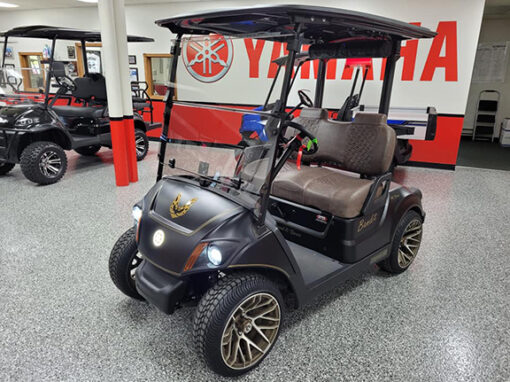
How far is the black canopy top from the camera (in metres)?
1.50

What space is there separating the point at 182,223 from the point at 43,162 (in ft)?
12.3

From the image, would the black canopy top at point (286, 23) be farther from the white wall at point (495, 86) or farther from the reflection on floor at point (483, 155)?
the white wall at point (495, 86)

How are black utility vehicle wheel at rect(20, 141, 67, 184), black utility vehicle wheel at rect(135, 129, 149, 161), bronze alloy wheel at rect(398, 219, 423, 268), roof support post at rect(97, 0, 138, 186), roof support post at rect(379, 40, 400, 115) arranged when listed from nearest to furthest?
1. roof support post at rect(379, 40, 400, 115)
2. bronze alloy wheel at rect(398, 219, 423, 268)
3. roof support post at rect(97, 0, 138, 186)
4. black utility vehicle wheel at rect(20, 141, 67, 184)
5. black utility vehicle wheel at rect(135, 129, 149, 161)

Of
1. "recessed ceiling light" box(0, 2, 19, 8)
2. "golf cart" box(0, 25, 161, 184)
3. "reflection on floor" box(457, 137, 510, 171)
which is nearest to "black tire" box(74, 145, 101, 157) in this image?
"golf cart" box(0, 25, 161, 184)

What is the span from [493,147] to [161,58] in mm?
7598

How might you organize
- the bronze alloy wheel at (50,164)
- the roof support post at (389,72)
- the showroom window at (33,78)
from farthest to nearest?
the showroom window at (33,78), the bronze alloy wheel at (50,164), the roof support post at (389,72)

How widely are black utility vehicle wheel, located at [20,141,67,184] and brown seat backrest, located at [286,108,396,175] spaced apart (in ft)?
11.2

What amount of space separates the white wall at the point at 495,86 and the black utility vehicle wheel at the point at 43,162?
9.39 m

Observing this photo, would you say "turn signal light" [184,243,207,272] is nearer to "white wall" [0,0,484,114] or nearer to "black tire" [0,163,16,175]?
"white wall" [0,0,484,114]

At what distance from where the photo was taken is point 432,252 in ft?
9.90

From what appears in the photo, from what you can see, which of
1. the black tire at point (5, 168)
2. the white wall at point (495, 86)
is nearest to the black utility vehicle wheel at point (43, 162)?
the black tire at point (5, 168)

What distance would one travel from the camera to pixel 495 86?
29.5 feet

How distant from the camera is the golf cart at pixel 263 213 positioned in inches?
61.9

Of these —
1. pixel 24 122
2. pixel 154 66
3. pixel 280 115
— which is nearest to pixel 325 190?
pixel 280 115
